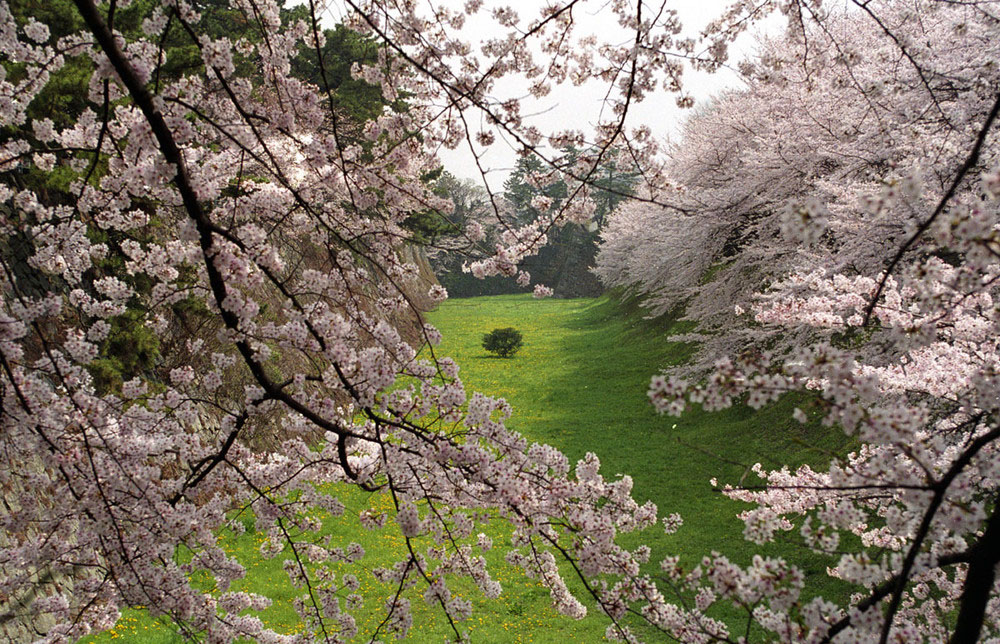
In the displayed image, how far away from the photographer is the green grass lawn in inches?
316

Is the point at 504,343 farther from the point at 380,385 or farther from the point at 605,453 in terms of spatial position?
the point at 380,385

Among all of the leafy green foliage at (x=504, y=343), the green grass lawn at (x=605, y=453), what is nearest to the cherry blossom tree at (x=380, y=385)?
the green grass lawn at (x=605, y=453)

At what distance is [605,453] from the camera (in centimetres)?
1384

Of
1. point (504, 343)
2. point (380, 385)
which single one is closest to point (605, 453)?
point (504, 343)

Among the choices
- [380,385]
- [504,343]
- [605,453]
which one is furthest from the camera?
[504,343]

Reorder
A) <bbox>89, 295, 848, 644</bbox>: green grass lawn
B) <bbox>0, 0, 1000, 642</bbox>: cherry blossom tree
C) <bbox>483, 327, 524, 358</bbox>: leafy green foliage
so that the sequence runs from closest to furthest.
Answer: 1. <bbox>0, 0, 1000, 642</bbox>: cherry blossom tree
2. <bbox>89, 295, 848, 644</bbox>: green grass lawn
3. <bbox>483, 327, 524, 358</bbox>: leafy green foliage

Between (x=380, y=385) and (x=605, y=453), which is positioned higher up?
(x=605, y=453)

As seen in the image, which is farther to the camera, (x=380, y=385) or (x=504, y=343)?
(x=504, y=343)

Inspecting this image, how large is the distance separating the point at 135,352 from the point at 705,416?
11.6 metres

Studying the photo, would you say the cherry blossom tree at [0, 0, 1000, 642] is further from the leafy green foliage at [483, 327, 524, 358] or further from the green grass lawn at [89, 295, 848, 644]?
the leafy green foliage at [483, 327, 524, 358]

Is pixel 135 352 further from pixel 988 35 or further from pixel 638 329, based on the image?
pixel 638 329

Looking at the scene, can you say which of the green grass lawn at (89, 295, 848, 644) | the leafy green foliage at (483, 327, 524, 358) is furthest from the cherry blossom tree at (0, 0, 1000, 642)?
the leafy green foliage at (483, 327, 524, 358)

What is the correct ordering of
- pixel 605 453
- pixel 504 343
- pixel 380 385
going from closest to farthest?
1. pixel 380 385
2. pixel 605 453
3. pixel 504 343

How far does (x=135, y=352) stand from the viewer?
338 inches
